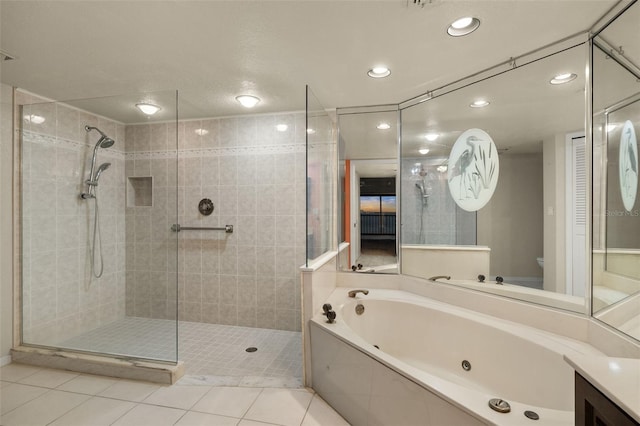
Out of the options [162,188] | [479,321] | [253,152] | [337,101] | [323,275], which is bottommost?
[479,321]

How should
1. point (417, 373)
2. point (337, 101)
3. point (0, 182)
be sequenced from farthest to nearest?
point (337, 101) < point (0, 182) < point (417, 373)

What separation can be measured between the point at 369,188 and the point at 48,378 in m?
3.09

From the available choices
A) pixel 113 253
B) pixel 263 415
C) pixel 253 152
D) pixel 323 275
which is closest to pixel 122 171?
pixel 113 253

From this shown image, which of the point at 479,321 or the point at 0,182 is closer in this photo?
the point at 479,321

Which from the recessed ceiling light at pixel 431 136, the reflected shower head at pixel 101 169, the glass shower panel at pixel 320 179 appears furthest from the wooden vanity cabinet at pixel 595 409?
the reflected shower head at pixel 101 169

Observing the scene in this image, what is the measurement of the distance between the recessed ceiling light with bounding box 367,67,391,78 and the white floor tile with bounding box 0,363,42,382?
348 cm

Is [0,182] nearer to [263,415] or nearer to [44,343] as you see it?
[44,343]

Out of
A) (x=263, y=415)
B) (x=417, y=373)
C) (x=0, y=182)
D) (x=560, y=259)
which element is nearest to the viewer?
(x=417, y=373)

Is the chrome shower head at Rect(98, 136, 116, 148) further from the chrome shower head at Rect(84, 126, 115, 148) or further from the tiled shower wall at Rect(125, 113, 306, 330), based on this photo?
the tiled shower wall at Rect(125, 113, 306, 330)

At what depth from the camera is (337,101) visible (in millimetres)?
2770

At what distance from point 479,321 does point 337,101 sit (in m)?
2.15

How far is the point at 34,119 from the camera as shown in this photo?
255cm

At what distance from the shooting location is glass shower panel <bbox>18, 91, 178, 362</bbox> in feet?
8.30

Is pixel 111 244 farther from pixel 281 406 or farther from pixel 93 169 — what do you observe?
pixel 281 406
